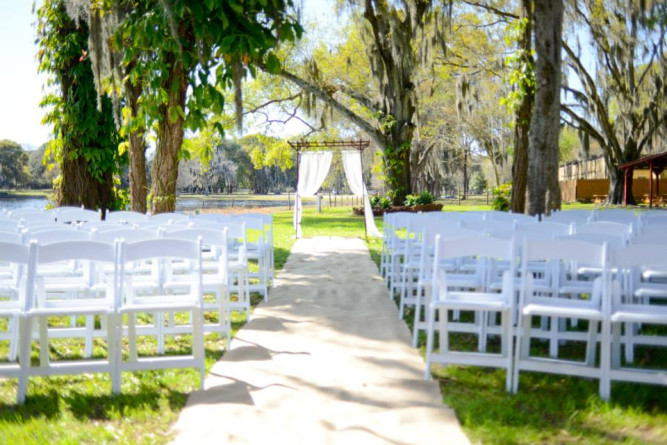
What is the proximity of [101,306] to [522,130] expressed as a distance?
9935 mm

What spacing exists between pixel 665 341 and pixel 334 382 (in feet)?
7.15

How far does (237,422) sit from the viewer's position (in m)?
3.02

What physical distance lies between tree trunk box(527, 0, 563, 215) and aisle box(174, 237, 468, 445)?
411cm

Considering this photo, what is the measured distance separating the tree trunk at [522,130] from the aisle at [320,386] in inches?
267

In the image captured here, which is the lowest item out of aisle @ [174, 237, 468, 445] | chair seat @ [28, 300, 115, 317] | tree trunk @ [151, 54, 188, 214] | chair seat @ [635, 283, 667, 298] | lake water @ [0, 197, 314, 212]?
aisle @ [174, 237, 468, 445]

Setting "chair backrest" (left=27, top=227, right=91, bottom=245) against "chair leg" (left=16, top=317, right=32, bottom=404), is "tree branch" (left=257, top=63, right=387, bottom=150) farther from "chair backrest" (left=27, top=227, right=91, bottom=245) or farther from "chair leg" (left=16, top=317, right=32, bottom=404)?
"chair leg" (left=16, top=317, right=32, bottom=404)

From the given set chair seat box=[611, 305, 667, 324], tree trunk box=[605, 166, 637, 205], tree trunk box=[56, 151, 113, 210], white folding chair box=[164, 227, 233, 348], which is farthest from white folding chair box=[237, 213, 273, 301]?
tree trunk box=[605, 166, 637, 205]

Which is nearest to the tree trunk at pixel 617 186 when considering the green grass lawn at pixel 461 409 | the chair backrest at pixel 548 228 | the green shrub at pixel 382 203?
the green shrub at pixel 382 203

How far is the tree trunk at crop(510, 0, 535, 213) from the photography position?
11.1 metres

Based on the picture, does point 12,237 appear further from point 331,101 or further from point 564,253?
point 331,101

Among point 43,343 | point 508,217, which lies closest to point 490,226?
point 508,217

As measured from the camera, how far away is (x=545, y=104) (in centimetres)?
890

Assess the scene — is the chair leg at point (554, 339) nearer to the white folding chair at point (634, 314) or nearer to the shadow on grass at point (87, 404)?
the white folding chair at point (634, 314)

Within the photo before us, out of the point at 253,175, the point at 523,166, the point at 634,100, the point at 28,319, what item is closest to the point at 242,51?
the point at 28,319
